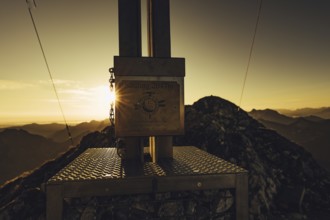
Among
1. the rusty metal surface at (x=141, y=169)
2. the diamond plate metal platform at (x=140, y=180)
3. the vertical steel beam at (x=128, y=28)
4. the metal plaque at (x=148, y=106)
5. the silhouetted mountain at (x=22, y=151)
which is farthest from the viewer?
the silhouetted mountain at (x=22, y=151)

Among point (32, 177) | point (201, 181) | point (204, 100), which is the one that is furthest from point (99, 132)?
point (201, 181)

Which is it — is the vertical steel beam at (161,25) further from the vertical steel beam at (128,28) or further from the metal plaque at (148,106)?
the metal plaque at (148,106)

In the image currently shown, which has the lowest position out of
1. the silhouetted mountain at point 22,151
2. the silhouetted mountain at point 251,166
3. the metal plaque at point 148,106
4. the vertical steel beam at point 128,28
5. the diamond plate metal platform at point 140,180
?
the silhouetted mountain at point 22,151

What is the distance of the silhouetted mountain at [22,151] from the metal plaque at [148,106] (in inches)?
2399

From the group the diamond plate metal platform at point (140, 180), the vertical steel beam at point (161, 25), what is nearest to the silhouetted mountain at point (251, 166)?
the diamond plate metal platform at point (140, 180)

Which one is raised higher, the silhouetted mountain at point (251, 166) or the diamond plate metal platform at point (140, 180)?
the diamond plate metal platform at point (140, 180)

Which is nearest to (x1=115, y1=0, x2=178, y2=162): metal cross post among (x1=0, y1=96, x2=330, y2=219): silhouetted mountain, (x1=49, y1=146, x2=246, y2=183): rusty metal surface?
(x1=49, y1=146, x2=246, y2=183): rusty metal surface

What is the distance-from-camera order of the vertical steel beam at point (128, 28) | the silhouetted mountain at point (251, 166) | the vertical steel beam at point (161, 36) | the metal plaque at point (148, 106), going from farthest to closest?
1. the silhouetted mountain at point (251, 166)
2. the vertical steel beam at point (161, 36)
3. the vertical steel beam at point (128, 28)
4. the metal plaque at point (148, 106)

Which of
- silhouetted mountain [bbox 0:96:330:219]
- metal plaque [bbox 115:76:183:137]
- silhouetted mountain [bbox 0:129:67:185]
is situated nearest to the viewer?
metal plaque [bbox 115:76:183:137]

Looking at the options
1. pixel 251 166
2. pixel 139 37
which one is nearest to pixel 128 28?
pixel 139 37

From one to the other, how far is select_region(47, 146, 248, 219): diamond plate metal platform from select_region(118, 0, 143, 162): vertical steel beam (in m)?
0.61

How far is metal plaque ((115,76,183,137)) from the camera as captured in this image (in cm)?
403

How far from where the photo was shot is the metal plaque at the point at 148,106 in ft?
13.2

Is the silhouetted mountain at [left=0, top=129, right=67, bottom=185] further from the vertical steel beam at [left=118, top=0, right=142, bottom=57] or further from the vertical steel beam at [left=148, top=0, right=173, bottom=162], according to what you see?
the vertical steel beam at [left=118, top=0, right=142, bottom=57]
